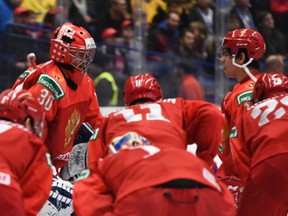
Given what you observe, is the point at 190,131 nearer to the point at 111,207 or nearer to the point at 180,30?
the point at 111,207

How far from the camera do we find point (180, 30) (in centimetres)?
869

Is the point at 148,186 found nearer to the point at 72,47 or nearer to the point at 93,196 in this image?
the point at 93,196

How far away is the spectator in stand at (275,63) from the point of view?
28.4 feet

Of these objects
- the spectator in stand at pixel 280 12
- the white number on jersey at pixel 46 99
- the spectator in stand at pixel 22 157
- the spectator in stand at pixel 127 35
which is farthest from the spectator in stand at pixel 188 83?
the spectator in stand at pixel 22 157

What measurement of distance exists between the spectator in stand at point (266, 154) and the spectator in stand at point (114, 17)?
3.11 meters

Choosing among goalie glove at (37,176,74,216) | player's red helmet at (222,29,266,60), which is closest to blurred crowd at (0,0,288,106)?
player's red helmet at (222,29,266,60)

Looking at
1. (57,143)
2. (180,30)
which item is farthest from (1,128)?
(180,30)

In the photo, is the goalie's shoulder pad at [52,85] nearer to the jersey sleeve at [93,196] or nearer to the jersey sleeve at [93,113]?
the jersey sleeve at [93,113]

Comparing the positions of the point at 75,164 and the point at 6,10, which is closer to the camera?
the point at 75,164

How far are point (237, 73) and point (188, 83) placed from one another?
2.27 m

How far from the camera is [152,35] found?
8.59 meters

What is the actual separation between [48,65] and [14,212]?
2.20 metres

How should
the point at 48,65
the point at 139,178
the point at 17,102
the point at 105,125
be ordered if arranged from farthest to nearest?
the point at 48,65 < the point at 105,125 < the point at 17,102 < the point at 139,178

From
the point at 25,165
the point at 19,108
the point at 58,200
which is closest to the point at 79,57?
the point at 58,200
